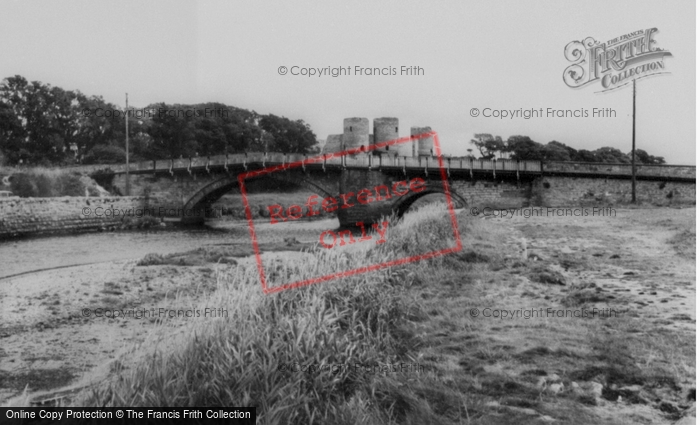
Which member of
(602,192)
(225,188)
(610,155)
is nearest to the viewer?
(602,192)

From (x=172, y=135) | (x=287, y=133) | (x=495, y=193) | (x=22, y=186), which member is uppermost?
(x=287, y=133)

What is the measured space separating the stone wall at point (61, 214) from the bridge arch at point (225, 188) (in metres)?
3.88

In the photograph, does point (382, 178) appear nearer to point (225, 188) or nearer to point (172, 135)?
point (225, 188)

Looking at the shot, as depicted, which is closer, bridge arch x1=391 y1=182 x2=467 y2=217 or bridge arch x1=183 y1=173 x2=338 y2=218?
bridge arch x1=391 y1=182 x2=467 y2=217

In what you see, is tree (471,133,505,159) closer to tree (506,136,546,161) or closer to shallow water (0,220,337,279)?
tree (506,136,546,161)

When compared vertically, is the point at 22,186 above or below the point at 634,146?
below

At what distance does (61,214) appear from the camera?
28.2 metres

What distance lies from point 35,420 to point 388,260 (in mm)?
6613

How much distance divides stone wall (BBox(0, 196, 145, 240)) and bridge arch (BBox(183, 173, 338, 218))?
388 centimetres

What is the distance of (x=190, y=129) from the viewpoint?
53.1m

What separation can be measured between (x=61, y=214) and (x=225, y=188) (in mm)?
12143

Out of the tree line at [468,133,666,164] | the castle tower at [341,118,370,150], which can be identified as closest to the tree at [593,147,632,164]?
the tree line at [468,133,666,164]

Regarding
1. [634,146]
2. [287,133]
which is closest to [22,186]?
[634,146]

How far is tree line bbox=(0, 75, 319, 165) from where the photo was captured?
134ft
